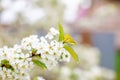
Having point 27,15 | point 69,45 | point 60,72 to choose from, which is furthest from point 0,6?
point 69,45

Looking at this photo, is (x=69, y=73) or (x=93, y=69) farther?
(x=93, y=69)

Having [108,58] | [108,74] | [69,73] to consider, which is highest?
[108,58]

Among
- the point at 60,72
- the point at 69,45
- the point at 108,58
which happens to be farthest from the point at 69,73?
the point at 69,45

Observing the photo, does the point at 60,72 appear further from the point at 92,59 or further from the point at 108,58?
the point at 108,58

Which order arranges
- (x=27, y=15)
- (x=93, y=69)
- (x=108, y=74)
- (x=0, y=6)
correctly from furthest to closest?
(x=108, y=74), (x=93, y=69), (x=27, y=15), (x=0, y=6)

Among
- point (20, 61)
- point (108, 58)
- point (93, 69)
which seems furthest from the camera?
point (108, 58)

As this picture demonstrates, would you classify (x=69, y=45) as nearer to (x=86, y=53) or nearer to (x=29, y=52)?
(x=29, y=52)

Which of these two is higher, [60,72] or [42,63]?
[60,72]
